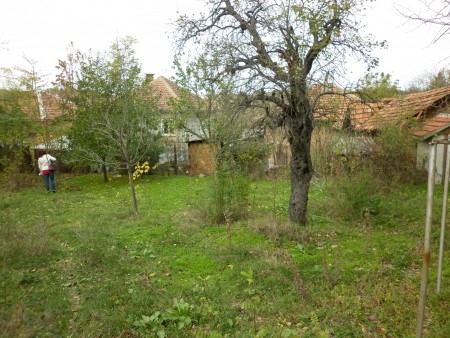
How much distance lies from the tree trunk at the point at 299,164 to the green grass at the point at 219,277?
1.51ft

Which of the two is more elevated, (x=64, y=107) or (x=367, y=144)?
(x=64, y=107)

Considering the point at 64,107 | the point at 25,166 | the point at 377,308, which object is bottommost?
the point at 377,308

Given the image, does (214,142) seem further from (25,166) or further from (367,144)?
(25,166)

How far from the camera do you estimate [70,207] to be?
1170 centimetres

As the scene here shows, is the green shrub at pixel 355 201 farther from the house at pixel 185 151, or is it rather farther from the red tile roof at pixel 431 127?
the house at pixel 185 151

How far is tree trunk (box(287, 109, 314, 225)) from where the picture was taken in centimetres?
763

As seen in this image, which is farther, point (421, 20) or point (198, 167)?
point (198, 167)

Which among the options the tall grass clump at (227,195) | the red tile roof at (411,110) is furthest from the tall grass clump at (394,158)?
the tall grass clump at (227,195)

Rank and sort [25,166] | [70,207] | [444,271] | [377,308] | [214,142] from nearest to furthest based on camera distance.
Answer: [377,308] < [444,271] < [70,207] < [214,142] < [25,166]

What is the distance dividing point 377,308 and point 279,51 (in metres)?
5.31

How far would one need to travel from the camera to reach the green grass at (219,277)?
4320mm

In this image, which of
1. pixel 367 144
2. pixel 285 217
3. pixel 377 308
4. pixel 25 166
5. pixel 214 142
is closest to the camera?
pixel 377 308

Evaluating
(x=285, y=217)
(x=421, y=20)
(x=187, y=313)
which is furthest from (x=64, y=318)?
(x=421, y=20)

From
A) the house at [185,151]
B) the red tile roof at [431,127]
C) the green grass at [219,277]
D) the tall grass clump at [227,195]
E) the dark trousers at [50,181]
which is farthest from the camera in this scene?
the house at [185,151]
